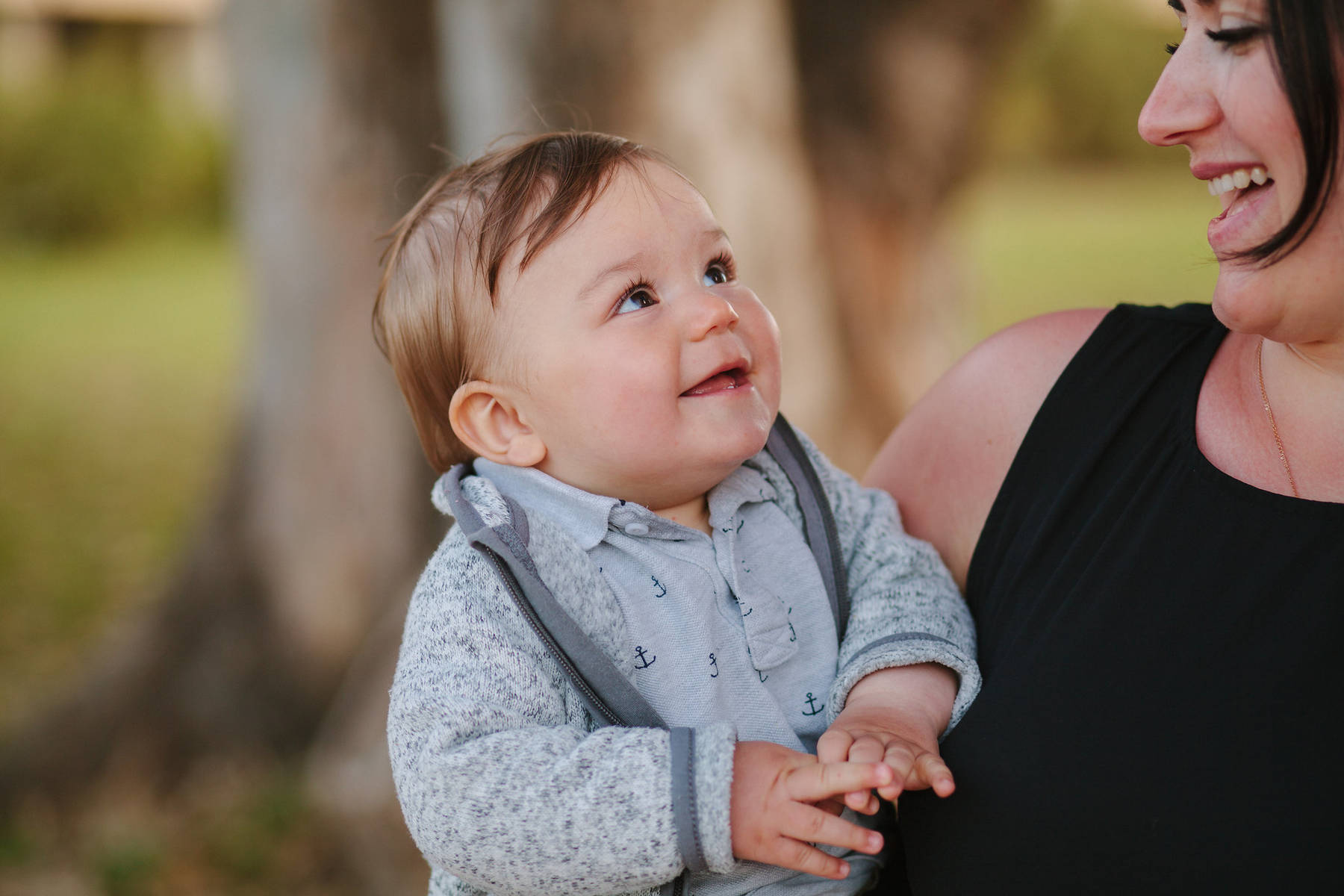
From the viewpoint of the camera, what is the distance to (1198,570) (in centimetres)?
134

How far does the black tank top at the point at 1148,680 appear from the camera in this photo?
1229 mm

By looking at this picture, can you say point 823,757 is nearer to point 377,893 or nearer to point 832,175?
point 377,893

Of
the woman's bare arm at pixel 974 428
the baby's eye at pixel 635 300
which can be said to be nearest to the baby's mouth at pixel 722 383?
the baby's eye at pixel 635 300

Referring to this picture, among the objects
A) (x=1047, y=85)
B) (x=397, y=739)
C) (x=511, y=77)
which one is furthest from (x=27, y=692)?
(x=1047, y=85)

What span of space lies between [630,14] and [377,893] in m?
2.66

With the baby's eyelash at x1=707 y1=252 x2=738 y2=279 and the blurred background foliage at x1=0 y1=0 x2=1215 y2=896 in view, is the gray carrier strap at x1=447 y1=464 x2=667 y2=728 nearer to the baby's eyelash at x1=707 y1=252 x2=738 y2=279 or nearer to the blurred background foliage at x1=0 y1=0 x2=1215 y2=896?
the baby's eyelash at x1=707 y1=252 x2=738 y2=279

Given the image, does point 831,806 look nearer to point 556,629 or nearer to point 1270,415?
point 556,629

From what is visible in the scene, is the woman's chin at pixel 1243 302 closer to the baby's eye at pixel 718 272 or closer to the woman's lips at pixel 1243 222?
the woman's lips at pixel 1243 222

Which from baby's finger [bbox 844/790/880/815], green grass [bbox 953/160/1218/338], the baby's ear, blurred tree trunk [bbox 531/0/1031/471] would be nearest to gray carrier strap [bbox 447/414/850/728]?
the baby's ear

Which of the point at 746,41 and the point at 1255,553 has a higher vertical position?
the point at 746,41

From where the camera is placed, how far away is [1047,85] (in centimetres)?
2038

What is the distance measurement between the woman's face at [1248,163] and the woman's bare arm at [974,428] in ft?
1.01

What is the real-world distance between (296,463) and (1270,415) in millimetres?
3613

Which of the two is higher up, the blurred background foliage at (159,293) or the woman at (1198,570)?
the woman at (1198,570)
